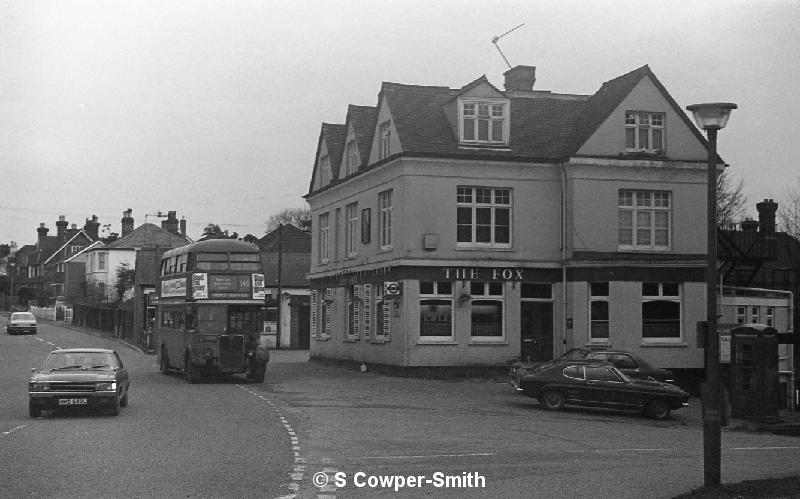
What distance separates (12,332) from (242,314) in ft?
148

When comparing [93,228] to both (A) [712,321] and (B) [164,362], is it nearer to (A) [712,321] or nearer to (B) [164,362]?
(B) [164,362]

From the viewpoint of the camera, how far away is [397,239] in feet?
123

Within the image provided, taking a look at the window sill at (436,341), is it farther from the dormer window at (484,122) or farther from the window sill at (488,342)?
the dormer window at (484,122)

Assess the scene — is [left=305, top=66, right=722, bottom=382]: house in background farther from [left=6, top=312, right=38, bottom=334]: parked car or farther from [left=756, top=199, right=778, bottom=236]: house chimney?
[left=6, top=312, right=38, bottom=334]: parked car

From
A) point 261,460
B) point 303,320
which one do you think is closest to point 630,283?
point 261,460

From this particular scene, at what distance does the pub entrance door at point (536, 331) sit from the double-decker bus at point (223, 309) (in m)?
9.58

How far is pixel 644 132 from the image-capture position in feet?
127

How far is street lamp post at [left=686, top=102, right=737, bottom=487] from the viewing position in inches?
484

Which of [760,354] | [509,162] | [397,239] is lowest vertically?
[760,354]

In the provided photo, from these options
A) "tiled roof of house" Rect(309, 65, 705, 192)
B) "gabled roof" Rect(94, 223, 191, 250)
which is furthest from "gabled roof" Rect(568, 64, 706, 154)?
"gabled roof" Rect(94, 223, 191, 250)

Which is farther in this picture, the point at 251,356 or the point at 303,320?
the point at 303,320

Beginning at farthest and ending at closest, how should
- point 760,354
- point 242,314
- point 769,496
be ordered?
1. point 242,314
2. point 760,354
3. point 769,496

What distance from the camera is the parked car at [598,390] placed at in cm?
→ 2591

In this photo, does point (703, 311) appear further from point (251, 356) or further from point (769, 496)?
point (769, 496)
